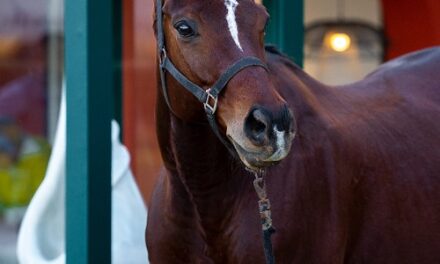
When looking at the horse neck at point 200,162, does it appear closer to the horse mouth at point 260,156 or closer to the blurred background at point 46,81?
the horse mouth at point 260,156

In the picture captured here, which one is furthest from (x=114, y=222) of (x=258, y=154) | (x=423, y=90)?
(x=258, y=154)

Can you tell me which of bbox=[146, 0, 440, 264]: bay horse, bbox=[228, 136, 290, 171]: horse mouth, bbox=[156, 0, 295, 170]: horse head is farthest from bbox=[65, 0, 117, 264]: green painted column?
bbox=[228, 136, 290, 171]: horse mouth

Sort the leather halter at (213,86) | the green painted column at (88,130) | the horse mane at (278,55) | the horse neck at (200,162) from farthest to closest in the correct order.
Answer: the green painted column at (88,130), the horse mane at (278,55), the horse neck at (200,162), the leather halter at (213,86)

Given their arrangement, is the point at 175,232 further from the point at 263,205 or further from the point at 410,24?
the point at 410,24

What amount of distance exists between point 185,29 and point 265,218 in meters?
0.60

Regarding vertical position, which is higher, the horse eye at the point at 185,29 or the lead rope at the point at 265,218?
the horse eye at the point at 185,29

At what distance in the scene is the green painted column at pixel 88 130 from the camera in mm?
3666

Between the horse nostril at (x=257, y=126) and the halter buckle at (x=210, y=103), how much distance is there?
18 cm

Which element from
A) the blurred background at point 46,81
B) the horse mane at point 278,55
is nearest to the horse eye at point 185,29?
the horse mane at point 278,55

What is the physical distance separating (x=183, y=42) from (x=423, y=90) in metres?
1.40

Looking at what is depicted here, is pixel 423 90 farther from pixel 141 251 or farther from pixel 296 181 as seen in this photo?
pixel 141 251

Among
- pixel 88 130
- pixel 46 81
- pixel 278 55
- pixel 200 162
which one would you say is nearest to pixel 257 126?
pixel 200 162

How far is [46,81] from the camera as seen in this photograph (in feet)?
22.9

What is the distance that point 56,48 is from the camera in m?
7.00
